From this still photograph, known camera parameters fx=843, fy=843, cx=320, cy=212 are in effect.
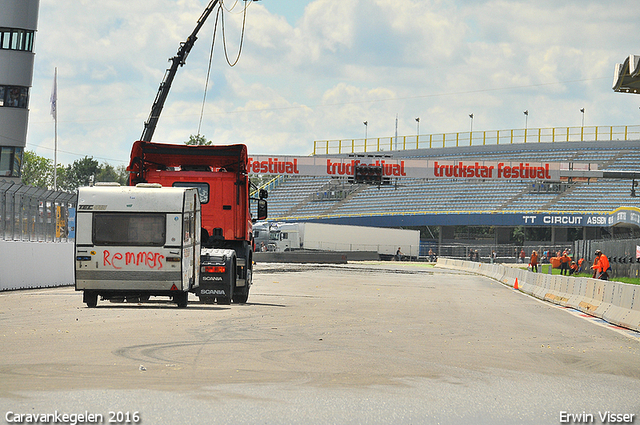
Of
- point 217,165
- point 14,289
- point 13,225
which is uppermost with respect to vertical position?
point 217,165

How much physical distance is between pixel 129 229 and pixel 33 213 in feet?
37.3

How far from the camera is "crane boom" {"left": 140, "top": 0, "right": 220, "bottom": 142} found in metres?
46.4

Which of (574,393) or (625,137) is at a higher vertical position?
(625,137)

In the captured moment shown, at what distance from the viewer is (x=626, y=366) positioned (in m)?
10.4

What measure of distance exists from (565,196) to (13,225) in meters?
68.7

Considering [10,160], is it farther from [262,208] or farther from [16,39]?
[262,208]

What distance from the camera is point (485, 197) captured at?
3442 inches

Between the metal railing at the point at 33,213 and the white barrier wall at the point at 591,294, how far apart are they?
16.2 meters

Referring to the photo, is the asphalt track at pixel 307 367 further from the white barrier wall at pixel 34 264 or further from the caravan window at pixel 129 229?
the white barrier wall at pixel 34 264

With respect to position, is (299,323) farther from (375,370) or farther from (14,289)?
(14,289)

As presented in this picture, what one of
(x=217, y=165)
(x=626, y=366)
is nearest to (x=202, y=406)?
(x=626, y=366)

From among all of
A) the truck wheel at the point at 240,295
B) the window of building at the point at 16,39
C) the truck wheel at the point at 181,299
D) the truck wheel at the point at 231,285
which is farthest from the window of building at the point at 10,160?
the truck wheel at the point at 181,299

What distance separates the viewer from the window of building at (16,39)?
180 ft

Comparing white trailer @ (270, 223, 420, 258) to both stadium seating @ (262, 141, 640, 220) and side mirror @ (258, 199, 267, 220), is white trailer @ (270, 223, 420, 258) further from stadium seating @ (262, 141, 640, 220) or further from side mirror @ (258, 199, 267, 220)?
side mirror @ (258, 199, 267, 220)
